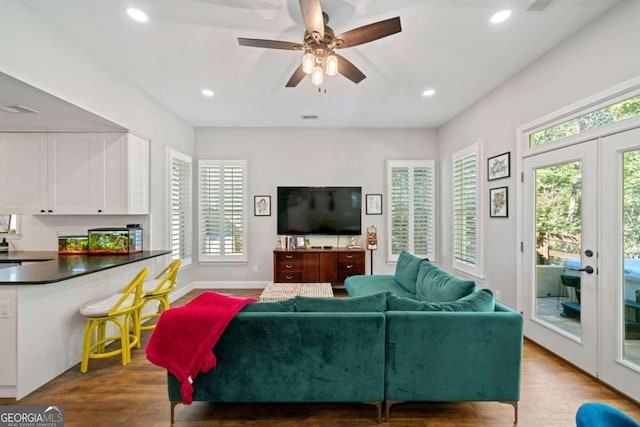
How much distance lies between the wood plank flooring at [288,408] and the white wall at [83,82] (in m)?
2.10

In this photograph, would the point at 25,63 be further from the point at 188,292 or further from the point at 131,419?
the point at 188,292

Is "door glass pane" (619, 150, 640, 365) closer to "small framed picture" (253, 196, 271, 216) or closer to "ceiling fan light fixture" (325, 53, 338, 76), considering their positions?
"ceiling fan light fixture" (325, 53, 338, 76)

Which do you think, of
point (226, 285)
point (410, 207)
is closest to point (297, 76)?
point (410, 207)

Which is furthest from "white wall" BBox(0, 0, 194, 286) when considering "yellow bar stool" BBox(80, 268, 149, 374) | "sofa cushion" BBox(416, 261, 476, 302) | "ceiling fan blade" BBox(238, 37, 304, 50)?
"sofa cushion" BBox(416, 261, 476, 302)

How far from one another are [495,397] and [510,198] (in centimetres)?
236

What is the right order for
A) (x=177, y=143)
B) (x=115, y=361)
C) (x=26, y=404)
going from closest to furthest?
(x=26, y=404), (x=115, y=361), (x=177, y=143)

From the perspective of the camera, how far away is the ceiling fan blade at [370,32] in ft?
6.62

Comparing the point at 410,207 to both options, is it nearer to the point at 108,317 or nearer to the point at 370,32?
the point at 370,32

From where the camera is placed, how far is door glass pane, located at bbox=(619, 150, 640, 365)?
2.21 metres

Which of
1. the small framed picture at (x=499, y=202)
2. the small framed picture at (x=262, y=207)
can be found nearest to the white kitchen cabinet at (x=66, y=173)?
the small framed picture at (x=262, y=207)

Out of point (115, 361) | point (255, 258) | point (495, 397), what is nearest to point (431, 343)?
point (495, 397)

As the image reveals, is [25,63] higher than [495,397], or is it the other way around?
[25,63]

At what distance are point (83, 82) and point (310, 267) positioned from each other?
3.76m

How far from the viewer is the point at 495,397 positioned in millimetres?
1958
